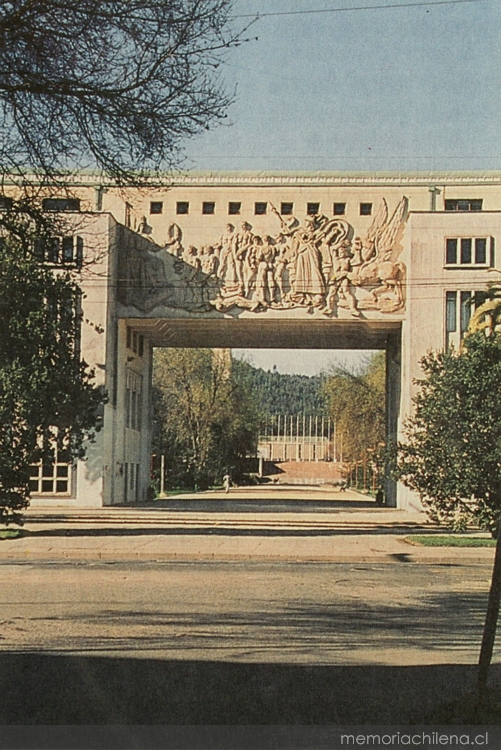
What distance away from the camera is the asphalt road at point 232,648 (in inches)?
295

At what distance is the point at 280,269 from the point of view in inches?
1833

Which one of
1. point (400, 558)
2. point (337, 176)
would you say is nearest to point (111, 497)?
point (337, 176)

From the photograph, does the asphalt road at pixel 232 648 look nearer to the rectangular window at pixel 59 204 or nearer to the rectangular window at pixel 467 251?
the rectangular window at pixel 59 204

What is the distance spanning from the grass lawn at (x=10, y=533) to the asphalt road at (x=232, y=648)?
9.07 m

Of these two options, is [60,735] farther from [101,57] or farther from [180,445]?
[180,445]

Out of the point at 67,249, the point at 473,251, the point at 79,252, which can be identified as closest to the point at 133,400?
the point at 473,251

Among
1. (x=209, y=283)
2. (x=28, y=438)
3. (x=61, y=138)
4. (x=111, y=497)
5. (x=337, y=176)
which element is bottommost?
(x=111, y=497)

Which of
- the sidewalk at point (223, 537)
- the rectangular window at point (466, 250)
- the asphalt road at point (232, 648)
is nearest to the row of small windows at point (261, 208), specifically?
the rectangular window at point (466, 250)

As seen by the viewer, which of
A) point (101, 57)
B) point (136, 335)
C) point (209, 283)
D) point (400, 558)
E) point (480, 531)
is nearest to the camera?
point (101, 57)

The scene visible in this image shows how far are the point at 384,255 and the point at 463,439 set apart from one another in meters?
20.7

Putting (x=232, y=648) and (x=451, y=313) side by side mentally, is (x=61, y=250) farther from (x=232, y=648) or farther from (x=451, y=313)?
(x=451, y=313)

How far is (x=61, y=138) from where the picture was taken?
8586 millimetres

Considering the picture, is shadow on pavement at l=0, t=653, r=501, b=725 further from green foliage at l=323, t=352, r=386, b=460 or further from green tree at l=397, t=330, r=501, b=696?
green foliage at l=323, t=352, r=386, b=460

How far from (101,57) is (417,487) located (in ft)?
68.1
